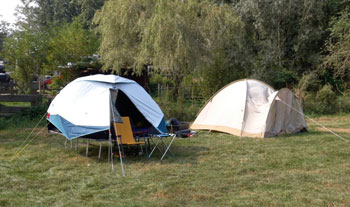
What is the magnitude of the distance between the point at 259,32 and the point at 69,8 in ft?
93.9

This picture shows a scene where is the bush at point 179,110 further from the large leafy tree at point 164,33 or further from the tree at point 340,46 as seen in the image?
the tree at point 340,46

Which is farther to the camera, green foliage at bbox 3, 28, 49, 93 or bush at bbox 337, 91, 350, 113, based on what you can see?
bush at bbox 337, 91, 350, 113

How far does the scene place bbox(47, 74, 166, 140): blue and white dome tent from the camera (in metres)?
8.03

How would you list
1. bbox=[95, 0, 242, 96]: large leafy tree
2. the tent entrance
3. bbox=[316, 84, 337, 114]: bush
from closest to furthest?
the tent entrance, bbox=[95, 0, 242, 96]: large leafy tree, bbox=[316, 84, 337, 114]: bush

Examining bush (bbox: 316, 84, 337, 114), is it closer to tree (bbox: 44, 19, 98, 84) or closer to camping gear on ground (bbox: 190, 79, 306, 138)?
camping gear on ground (bbox: 190, 79, 306, 138)

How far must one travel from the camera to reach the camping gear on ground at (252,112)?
10.9m

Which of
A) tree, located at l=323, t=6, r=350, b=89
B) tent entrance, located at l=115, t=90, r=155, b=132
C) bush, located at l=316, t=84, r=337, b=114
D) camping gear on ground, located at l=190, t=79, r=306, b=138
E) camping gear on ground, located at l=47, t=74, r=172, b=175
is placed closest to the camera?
camping gear on ground, located at l=47, t=74, r=172, b=175

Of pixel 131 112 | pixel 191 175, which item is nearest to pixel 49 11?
pixel 131 112

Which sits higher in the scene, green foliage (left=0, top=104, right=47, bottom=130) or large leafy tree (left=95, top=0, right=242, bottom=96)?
large leafy tree (left=95, top=0, right=242, bottom=96)

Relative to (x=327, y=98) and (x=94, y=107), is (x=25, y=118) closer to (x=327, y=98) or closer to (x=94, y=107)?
(x=94, y=107)

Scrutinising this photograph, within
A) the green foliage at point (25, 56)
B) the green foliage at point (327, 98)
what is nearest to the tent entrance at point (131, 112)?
the green foliage at point (25, 56)

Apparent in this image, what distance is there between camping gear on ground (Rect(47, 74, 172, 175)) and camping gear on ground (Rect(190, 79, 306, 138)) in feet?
9.44

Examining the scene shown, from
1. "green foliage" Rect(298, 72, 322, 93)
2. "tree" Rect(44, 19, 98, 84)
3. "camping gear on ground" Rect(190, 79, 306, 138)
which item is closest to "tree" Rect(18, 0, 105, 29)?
"tree" Rect(44, 19, 98, 84)

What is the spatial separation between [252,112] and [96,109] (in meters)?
4.68
